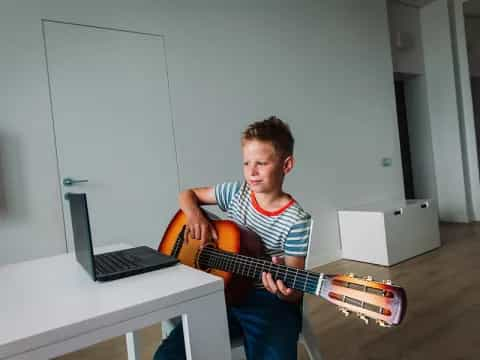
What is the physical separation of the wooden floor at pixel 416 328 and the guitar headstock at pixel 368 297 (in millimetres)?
1076

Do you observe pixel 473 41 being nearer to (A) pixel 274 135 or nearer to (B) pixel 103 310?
(A) pixel 274 135

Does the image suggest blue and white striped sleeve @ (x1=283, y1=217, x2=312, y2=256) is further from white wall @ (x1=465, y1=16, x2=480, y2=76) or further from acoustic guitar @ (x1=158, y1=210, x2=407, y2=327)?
white wall @ (x1=465, y1=16, x2=480, y2=76)

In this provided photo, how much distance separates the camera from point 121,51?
2391 mm

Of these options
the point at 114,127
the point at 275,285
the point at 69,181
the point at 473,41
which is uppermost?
the point at 473,41

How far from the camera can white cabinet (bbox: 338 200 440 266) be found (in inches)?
120

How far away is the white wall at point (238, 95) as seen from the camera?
209cm

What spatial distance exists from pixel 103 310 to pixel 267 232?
602 mm

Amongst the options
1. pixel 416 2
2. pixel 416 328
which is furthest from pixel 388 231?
pixel 416 2

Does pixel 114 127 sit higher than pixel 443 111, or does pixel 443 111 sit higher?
pixel 443 111

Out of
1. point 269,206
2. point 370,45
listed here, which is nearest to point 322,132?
point 370,45

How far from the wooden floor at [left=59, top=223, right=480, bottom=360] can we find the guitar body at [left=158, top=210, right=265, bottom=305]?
2.93ft

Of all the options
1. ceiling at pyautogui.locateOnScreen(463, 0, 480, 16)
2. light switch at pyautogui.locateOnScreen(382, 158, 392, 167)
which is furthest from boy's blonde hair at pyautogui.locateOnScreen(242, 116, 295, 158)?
ceiling at pyautogui.locateOnScreen(463, 0, 480, 16)

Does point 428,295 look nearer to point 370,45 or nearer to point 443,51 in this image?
point 370,45

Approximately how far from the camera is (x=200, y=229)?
3.72ft
